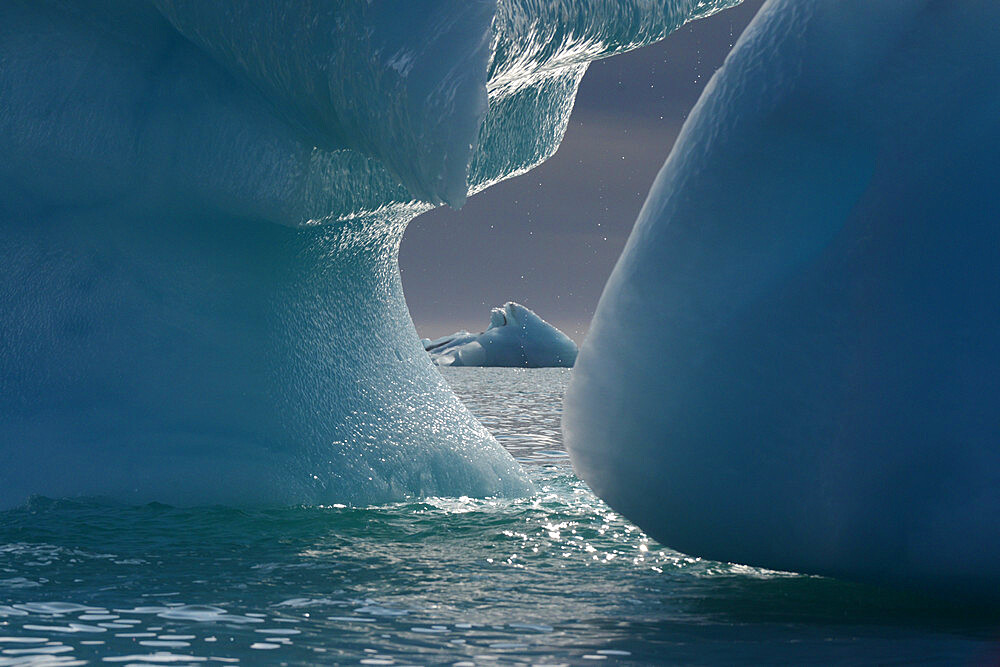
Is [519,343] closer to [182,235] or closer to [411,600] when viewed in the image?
[182,235]

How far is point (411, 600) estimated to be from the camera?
2627mm

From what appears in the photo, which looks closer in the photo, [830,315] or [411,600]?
[830,315]

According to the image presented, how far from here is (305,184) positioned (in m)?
4.30

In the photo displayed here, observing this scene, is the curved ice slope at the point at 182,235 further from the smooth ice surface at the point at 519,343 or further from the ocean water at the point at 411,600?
the smooth ice surface at the point at 519,343

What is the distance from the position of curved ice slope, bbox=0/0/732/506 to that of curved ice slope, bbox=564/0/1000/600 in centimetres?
139

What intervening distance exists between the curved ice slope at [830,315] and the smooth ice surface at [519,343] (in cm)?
2996

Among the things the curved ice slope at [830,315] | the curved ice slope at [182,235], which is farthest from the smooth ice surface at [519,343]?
the curved ice slope at [830,315]

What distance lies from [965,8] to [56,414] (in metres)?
3.13

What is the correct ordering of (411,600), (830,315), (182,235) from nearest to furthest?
(830,315), (411,600), (182,235)

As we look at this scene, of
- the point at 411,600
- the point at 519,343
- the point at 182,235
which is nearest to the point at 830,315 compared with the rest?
the point at 411,600

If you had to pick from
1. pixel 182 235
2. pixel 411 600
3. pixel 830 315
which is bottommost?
pixel 411 600

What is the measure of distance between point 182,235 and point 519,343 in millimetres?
28926

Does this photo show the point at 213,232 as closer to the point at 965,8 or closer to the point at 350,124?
the point at 350,124

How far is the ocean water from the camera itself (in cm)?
216
